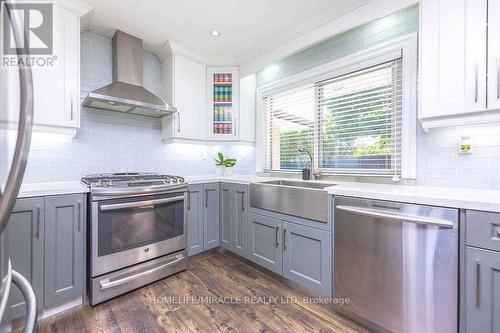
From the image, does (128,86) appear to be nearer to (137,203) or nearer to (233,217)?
(137,203)

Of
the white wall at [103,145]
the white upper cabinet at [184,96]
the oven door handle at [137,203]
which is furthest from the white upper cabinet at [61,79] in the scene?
the white upper cabinet at [184,96]

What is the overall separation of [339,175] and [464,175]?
942 millimetres

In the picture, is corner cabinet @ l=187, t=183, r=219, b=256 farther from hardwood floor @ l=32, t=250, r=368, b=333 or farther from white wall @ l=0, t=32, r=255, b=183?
white wall @ l=0, t=32, r=255, b=183

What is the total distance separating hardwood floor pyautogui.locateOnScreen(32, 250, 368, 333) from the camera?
1566 mm

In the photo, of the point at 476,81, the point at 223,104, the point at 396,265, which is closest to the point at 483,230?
the point at 396,265

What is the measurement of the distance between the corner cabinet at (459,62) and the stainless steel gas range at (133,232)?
86.2 inches

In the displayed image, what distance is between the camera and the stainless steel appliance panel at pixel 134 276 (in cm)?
179

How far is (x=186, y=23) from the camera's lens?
2338mm

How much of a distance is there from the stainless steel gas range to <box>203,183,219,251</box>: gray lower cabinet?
33 centimetres

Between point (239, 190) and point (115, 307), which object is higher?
point (239, 190)

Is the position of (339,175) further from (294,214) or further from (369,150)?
(294,214)

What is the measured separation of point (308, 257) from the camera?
6.15ft

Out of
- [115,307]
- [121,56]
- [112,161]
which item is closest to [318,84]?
[121,56]

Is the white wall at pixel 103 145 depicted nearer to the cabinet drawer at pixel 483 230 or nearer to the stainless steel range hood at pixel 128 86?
the stainless steel range hood at pixel 128 86
